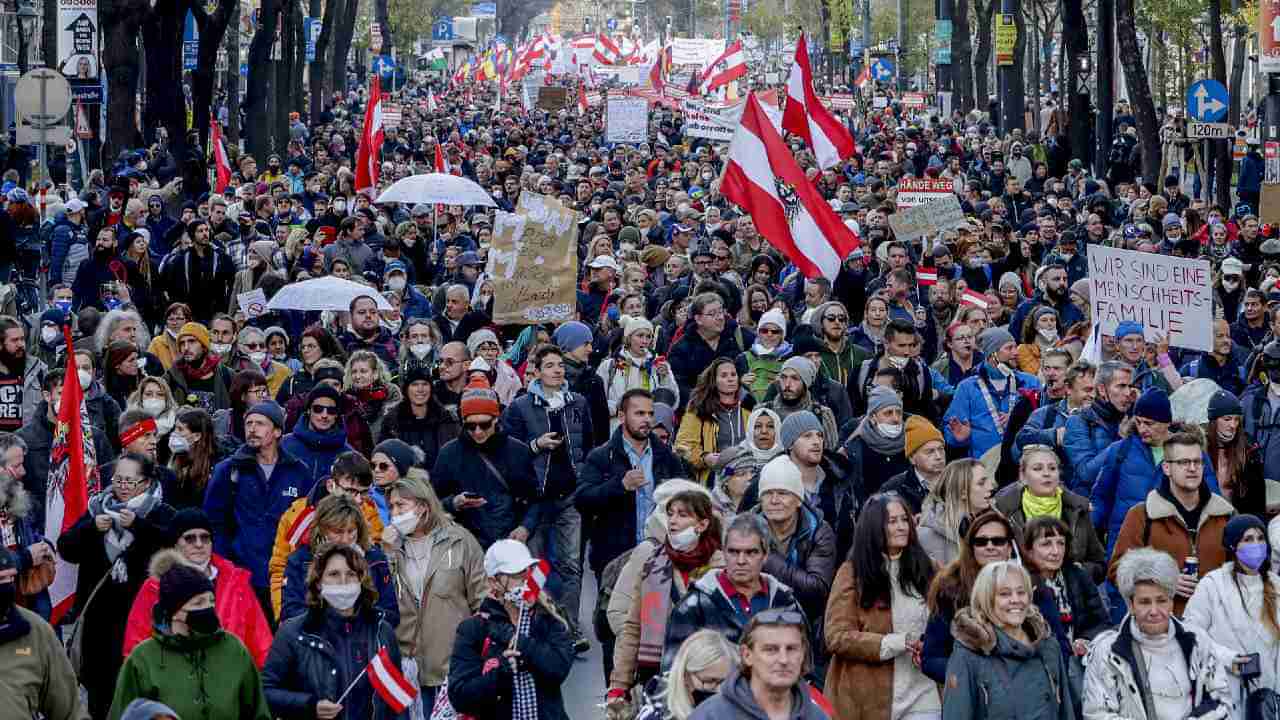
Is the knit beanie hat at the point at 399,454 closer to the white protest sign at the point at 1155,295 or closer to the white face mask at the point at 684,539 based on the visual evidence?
the white face mask at the point at 684,539

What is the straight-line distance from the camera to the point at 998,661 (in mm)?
6828

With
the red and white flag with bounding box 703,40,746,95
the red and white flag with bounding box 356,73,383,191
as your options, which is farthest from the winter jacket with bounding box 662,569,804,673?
the red and white flag with bounding box 703,40,746,95

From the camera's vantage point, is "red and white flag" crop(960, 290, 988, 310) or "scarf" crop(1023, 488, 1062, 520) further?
"red and white flag" crop(960, 290, 988, 310)

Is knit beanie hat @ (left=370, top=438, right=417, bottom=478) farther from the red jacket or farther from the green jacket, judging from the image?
the green jacket

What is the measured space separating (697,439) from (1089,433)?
1877mm

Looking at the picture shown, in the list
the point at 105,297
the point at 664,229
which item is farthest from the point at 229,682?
the point at 664,229

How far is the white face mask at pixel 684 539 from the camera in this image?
7.69m

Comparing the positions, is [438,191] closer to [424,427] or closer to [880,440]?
[424,427]

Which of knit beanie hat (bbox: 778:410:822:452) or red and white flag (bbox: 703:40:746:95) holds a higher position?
red and white flag (bbox: 703:40:746:95)

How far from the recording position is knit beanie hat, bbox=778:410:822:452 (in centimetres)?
969

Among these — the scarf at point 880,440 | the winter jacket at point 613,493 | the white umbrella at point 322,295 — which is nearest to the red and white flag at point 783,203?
the white umbrella at point 322,295

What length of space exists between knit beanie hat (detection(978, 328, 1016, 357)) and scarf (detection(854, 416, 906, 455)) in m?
2.17

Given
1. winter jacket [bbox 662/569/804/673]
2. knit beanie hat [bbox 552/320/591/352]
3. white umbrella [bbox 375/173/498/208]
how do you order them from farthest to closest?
1. white umbrella [bbox 375/173/498/208]
2. knit beanie hat [bbox 552/320/591/352]
3. winter jacket [bbox 662/569/804/673]

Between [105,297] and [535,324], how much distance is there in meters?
4.06
